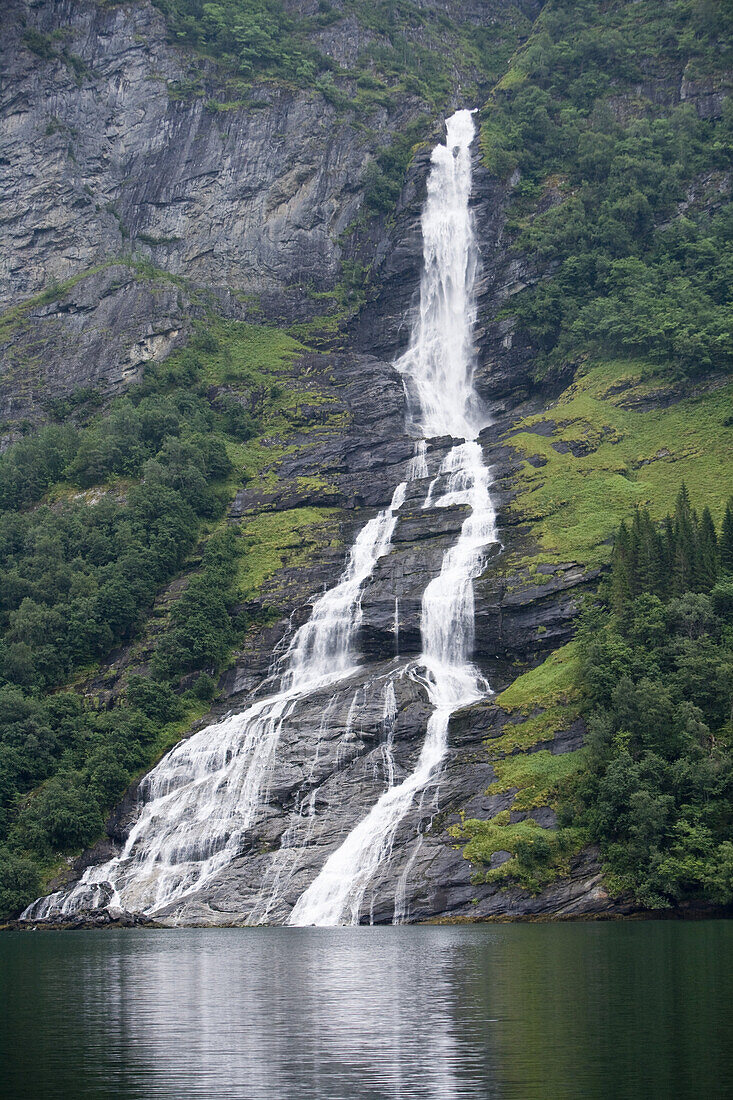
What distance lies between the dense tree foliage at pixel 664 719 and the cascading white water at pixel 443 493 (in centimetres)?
799

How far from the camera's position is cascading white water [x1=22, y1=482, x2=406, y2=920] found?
167ft

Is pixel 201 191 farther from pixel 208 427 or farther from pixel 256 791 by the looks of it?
pixel 256 791

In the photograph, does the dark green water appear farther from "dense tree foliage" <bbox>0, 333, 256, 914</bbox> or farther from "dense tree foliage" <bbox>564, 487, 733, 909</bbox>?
"dense tree foliage" <bbox>0, 333, 256, 914</bbox>

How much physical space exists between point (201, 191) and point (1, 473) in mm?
42018

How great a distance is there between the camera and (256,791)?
174 feet

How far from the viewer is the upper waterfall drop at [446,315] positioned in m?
90.8

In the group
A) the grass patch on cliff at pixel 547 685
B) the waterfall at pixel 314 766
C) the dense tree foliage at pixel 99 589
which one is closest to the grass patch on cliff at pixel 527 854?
the waterfall at pixel 314 766

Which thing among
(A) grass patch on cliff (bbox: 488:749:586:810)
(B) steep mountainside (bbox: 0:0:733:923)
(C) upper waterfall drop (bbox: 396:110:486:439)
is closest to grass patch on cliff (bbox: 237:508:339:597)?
(B) steep mountainside (bbox: 0:0:733:923)

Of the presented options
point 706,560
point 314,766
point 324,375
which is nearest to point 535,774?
point 314,766

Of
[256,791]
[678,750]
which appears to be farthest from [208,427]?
[678,750]

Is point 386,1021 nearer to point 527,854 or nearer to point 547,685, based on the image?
point 527,854

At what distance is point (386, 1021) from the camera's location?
21.3 m

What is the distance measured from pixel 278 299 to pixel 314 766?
2556 inches

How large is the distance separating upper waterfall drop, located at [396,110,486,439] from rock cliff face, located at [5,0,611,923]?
140 centimetres
